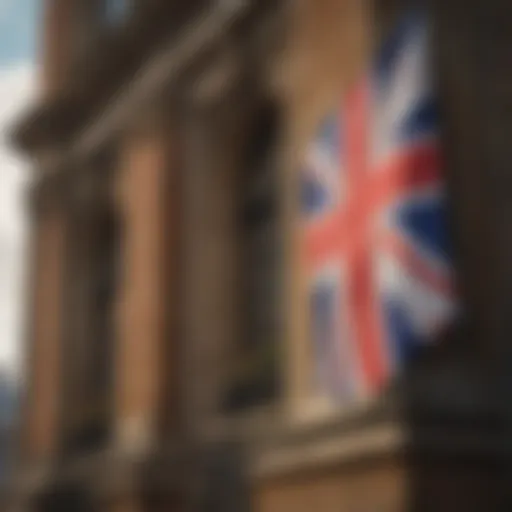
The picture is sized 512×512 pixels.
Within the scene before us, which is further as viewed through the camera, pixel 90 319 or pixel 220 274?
pixel 90 319

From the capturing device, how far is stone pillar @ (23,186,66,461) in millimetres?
15086

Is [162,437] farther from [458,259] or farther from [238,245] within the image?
[458,259]

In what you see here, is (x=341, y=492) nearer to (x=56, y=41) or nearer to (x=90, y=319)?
(x=90, y=319)

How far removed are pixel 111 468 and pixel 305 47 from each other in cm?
440

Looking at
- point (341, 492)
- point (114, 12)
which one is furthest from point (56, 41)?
point (341, 492)

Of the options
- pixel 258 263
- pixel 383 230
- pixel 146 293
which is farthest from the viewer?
pixel 146 293

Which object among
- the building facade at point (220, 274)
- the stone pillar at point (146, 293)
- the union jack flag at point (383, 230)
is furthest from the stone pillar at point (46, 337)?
the union jack flag at point (383, 230)

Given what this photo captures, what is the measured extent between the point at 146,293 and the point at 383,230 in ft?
14.7

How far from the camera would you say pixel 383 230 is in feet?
28.9

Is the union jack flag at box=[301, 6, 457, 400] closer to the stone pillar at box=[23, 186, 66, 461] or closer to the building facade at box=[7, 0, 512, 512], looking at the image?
the building facade at box=[7, 0, 512, 512]

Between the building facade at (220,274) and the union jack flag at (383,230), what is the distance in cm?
26

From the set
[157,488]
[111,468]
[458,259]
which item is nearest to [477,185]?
[458,259]

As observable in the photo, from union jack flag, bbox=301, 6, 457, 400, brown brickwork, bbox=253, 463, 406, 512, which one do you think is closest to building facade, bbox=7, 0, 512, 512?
brown brickwork, bbox=253, 463, 406, 512

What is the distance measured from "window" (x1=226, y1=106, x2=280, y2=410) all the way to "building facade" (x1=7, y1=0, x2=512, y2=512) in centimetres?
2
